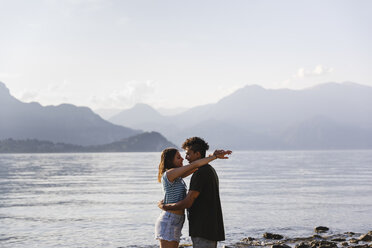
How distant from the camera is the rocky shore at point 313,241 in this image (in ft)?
68.1

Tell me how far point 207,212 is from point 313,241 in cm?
1420

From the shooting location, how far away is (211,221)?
884cm

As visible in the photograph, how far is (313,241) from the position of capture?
21359 millimetres

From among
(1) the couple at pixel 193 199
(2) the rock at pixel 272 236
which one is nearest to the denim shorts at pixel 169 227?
(1) the couple at pixel 193 199

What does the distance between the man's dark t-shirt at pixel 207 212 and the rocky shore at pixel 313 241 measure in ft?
39.3

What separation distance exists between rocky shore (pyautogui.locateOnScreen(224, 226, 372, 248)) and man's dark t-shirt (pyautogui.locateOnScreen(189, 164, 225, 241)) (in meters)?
12.0

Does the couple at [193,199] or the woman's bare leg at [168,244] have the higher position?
the couple at [193,199]

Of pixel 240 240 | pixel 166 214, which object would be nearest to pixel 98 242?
pixel 240 240

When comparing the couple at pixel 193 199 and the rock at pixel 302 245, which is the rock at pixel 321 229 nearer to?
the rock at pixel 302 245

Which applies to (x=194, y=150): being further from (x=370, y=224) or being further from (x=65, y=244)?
(x=370, y=224)

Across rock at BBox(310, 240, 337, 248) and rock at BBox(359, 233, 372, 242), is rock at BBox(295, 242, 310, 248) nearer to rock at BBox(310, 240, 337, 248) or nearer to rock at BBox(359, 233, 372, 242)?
rock at BBox(310, 240, 337, 248)

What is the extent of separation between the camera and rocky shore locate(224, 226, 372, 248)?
20766 mm

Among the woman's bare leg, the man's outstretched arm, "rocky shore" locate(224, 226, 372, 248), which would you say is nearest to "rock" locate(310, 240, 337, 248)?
"rocky shore" locate(224, 226, 372, 248)

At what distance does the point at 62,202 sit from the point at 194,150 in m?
35.4
